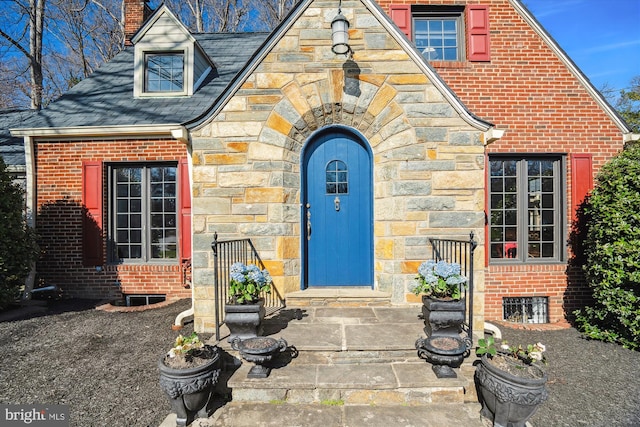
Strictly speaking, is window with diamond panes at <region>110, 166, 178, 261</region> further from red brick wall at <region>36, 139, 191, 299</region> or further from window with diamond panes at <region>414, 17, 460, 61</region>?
window with diamond panes at <region>414, 17, 460, 61</region>

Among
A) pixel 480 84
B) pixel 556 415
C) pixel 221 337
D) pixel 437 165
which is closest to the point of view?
pixel 556 415

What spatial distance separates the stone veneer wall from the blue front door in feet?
1.43

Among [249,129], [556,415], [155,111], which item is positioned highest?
→ [155,111]

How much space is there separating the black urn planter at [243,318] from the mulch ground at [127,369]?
92cm

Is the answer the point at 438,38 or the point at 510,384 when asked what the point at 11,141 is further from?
the point at 510,384

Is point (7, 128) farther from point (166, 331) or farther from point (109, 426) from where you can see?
point (109, 426)

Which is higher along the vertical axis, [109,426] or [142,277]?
[142,277]

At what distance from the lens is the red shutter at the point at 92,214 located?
6.44m

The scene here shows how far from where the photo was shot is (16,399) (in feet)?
10.6

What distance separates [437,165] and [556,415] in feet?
9.72

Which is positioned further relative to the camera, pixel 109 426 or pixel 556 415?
pixel 556 415

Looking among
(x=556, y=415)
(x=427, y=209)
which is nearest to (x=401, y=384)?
(x=556, y=415)

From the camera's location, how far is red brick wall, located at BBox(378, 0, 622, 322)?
617cm

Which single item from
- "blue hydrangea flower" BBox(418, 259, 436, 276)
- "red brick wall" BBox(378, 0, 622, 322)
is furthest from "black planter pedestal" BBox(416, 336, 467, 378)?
"red brick wall" BBox(378, 0, 622, 322)
